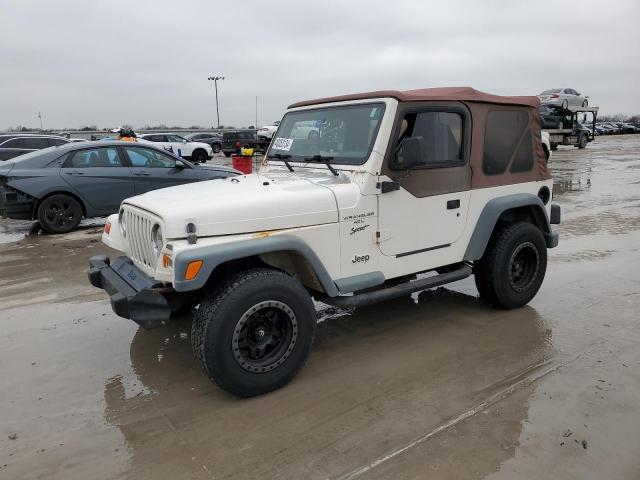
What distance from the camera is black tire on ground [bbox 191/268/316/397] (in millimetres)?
3182

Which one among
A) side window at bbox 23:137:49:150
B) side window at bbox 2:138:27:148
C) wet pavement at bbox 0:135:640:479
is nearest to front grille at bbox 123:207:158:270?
wet pavement at bbox 0:135:640:479

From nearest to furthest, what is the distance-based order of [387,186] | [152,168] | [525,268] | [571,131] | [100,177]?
[387,186] → [525,268] → [100,177] → [152,168] → [571,131]

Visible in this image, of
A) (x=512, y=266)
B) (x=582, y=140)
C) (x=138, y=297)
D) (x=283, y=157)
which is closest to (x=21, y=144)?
(x=283, y=157)

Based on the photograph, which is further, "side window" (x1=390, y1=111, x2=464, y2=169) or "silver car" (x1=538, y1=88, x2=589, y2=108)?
"silver car" (x1=538, y1=88, x2=589, y2=108)

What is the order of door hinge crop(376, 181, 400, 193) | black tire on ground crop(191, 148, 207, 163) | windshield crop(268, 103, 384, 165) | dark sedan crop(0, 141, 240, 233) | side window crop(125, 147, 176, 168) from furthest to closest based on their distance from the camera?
black tire on ground crop(191, 148, 207, 163)
side window crop(125, 147, 176, 168)
dark sedan crop(0, 141, 240, 233)
windshield crop(268, 103, 384, 165)
door hinge crop(376, 181, 400, 193)

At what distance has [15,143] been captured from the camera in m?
15.6

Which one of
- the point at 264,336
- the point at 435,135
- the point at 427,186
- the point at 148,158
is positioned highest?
the point at 435,135

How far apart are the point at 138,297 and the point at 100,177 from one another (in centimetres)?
643

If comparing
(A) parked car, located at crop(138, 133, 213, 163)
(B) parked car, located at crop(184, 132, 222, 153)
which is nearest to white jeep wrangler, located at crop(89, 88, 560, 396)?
(A) parked car, located at crop(138, 133, 213, 163)

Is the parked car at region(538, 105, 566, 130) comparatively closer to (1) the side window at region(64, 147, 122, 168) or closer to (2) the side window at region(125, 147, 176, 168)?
(2) the side window at region(125, 147, 176, 168)

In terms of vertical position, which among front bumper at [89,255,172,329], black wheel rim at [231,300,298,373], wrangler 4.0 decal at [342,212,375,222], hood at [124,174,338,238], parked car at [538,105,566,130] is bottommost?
black wheel rim at [231,300,298,373]

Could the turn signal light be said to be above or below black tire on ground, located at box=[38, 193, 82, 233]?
above

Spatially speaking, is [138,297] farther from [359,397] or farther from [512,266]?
[512,266]

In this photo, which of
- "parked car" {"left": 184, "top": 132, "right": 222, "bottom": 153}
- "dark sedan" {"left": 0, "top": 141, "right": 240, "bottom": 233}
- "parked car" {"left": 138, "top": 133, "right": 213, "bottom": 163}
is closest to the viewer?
"dark sedan" {"left": 0, "top": 141, "right": 240, "bottom": 233}
